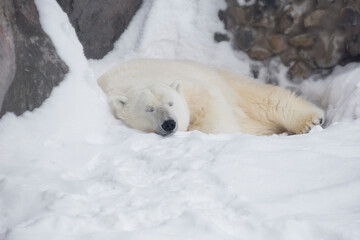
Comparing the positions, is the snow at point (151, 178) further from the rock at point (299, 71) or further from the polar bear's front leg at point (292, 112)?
the rock at point (299, 71)

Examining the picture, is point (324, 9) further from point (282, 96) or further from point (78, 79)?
point (78, 79)

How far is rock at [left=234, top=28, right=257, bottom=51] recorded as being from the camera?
5656mm

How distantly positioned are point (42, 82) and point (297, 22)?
3.27m

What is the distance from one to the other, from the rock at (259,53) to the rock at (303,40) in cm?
33

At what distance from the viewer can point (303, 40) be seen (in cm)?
542

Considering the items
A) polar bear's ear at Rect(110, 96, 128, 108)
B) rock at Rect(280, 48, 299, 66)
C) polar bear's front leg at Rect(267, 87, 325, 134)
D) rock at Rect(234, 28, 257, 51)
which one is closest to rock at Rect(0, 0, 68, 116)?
polar bear's ear at Rect(110, 96, 128, 108)

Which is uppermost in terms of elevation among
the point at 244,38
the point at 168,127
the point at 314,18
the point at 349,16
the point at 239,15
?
the point at 349,16

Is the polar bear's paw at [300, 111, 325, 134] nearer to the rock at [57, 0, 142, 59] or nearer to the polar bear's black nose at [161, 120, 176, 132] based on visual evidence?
the polar bear's black nose at [161, 120, 176, 132]

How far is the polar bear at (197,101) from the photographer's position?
161 inches

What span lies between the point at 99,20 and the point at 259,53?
6.59ft

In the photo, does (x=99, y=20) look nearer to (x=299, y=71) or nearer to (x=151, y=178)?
(x=299, y=71)

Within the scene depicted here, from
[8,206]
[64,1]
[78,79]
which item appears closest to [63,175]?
[8,206]

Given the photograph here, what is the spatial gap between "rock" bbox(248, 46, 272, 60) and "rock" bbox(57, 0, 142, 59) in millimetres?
1615

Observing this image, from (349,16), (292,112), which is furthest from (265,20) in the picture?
(292,112)
